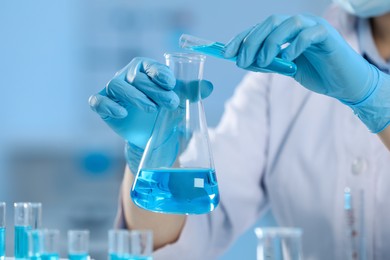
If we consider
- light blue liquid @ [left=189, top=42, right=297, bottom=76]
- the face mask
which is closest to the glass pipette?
light blue liquid @ [left=189, top=42, right=297, bottom=76]

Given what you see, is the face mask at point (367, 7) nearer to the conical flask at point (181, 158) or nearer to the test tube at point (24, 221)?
the conical flask at point (181, 158)

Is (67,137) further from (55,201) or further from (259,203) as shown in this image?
(259,203)

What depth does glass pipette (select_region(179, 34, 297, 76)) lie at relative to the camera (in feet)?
4.90

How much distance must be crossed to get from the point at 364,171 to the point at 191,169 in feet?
2.97

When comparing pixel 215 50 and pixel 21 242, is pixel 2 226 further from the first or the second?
pixel 215 50

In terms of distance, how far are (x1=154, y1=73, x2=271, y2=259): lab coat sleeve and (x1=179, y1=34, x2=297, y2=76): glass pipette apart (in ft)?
2.79

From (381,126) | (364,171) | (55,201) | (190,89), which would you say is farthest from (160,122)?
(55,201)

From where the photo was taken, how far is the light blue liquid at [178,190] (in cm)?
147

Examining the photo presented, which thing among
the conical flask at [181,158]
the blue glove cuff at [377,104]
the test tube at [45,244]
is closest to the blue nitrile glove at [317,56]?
the blue glove cuff at [377,104]

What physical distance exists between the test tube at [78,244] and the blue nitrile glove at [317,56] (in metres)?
0.48

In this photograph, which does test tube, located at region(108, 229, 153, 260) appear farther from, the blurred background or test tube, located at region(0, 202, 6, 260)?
the blurred background

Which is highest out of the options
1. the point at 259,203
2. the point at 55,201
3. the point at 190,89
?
the point at 190,89

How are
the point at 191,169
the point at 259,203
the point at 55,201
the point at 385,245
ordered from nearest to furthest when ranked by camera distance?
the point at 191,169, the point at 385,245, the point at 259,203, the point at 55,201

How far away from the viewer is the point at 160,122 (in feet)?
5.18
